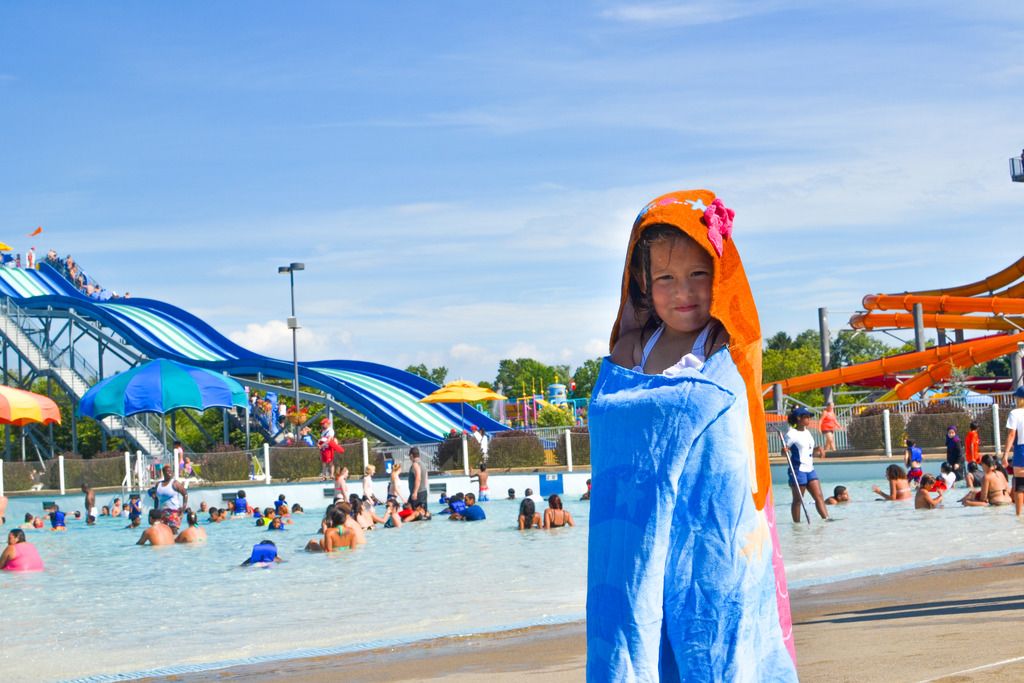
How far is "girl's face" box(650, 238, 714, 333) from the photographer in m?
2.84

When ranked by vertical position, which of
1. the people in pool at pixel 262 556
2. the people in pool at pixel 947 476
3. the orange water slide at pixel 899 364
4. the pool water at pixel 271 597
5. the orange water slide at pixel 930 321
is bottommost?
the pool water at pixel 271 597

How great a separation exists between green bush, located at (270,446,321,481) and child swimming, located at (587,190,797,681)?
96.0ft

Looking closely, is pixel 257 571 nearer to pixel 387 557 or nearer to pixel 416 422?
pixel 387 557

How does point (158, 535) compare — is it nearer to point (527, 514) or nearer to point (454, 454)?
point (527, 514)

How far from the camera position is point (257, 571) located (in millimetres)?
15023

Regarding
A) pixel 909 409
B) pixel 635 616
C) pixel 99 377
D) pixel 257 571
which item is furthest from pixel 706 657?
pixel 99 377

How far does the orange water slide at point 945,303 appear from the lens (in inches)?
1447

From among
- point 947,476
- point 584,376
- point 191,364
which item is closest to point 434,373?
point 584,376

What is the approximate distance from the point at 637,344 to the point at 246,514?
24790 millimetres

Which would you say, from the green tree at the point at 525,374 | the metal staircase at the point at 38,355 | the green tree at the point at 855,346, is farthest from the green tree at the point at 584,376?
the metal staircase at the point at 38,355

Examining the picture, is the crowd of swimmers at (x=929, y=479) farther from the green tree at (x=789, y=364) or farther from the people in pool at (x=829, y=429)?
the green tree at (x=789, y=364)

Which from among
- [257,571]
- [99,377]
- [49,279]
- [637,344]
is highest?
[49,279]

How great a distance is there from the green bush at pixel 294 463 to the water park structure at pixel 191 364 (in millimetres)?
4986

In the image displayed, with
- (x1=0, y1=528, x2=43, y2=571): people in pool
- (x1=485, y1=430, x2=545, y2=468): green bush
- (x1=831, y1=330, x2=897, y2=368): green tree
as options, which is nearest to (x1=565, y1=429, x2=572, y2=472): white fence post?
(x1=485, y1=430, x2=545, y2=468): green bush
